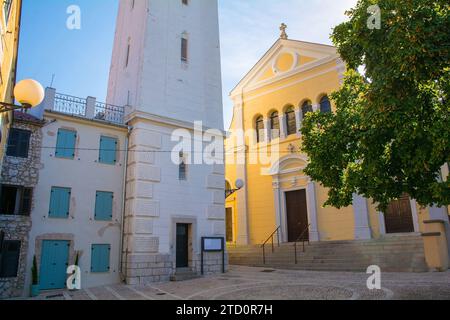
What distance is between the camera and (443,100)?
22.4 ft

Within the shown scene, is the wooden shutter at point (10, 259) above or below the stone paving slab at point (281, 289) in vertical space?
above

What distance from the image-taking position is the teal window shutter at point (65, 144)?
12.6 metres

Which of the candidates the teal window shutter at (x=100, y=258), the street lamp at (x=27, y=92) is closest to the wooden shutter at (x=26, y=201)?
the teal window shutter at (x=100, y=258)

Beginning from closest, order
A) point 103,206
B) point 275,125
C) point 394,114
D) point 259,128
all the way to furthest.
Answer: point 394,114 < point 103,206 < point 275,125 < point 259,128

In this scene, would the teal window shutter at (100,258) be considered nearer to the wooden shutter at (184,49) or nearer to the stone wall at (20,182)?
the stone wall at (20,182)

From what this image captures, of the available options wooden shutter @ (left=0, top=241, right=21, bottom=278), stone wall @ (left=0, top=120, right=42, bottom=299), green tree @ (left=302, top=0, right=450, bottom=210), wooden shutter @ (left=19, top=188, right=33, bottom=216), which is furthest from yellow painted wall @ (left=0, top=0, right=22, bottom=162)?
green tree @ (left=302, top=0, right=450, bottom=210)

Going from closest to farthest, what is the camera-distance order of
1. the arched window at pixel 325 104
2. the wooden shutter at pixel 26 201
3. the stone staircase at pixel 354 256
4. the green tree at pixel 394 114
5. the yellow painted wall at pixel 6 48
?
1. the green tree at pixel 394 114
2. the yellow painted wall at pixel 6 48
3. the wooden shutter at pixel 26 201
4. the stone staircase at pixel 354 256
5. the arched window at pixel 325 104

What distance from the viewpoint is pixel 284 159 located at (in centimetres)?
1992

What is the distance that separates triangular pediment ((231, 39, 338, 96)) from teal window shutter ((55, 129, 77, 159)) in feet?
41.3

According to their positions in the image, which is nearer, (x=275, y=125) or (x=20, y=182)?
(x=20, y=182)

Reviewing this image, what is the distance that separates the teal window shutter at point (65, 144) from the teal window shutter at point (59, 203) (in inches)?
48.4

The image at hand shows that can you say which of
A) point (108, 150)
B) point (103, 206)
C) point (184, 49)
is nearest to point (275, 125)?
point (184, 49)

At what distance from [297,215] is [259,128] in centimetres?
588

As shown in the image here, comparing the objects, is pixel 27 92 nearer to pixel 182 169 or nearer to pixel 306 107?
pixel 182 169
